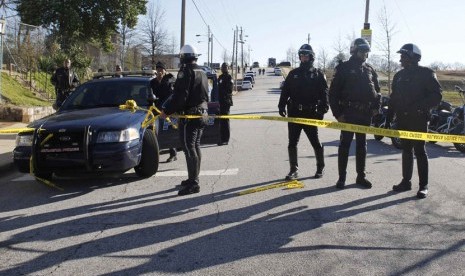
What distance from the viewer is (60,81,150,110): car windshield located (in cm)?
775

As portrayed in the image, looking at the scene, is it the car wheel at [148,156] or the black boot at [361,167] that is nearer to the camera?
the black boot at [361,167]

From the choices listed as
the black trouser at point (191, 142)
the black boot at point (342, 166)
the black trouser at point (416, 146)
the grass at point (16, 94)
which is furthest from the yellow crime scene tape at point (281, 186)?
the grass at point (16, 94)

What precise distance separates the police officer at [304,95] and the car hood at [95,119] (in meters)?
2.13

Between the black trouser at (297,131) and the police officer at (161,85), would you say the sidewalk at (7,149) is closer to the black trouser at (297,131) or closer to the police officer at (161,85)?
the police officer at (161,85)

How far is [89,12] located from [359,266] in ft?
87.7

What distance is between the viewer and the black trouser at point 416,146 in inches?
242

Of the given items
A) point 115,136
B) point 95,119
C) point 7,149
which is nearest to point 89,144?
point 115,136

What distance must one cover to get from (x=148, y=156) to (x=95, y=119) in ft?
3.01

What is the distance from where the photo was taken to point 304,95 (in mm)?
6816

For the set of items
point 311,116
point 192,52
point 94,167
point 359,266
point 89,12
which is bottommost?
point 359,266

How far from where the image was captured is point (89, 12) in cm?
2753

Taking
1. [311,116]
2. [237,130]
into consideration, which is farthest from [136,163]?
[237,130]

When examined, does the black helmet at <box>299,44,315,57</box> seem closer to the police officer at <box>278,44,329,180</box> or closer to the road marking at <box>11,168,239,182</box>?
the police officer at <box>278,44,329,180</box>

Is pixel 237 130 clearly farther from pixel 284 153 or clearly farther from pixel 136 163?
pixel 136 163
